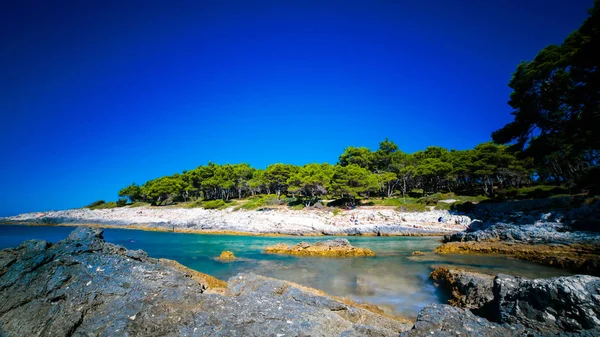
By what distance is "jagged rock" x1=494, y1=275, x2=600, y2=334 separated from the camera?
143 inches

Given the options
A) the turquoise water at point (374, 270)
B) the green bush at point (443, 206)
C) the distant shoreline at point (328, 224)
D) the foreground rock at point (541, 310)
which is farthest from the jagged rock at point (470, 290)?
the green bush at point (443, 206)

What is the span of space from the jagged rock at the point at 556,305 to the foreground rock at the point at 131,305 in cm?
182

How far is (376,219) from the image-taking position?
31359 mm

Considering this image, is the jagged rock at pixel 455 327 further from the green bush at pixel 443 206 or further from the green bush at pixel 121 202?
the green bush at pixel 121 202

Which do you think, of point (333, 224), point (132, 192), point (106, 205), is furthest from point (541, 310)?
point (106, 205)

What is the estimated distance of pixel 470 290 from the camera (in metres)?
7.16

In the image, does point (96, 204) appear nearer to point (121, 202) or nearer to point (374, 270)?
point (121, 202)

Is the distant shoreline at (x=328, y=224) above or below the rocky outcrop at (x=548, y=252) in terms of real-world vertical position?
above

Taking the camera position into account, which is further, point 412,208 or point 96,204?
point 96,204

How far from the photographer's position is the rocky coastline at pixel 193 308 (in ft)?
12.3

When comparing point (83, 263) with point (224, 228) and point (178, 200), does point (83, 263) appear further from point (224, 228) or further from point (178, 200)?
point (178, 200)

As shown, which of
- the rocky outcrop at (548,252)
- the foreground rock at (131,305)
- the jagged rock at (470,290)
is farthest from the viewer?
the rocky outcrop at (548,252)

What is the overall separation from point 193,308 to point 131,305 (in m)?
0.99

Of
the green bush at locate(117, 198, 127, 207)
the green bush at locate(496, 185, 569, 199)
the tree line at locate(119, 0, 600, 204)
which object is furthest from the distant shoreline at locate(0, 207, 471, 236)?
the green bush at locate(117, 198, 127, 207)
